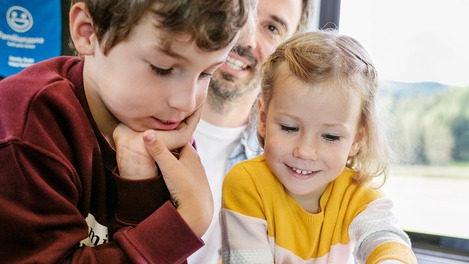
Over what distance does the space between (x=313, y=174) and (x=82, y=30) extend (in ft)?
2.10

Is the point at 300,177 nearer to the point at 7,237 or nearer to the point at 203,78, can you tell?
the point at 203,78

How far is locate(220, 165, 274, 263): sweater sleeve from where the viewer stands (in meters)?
1.17

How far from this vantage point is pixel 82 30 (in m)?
0.92

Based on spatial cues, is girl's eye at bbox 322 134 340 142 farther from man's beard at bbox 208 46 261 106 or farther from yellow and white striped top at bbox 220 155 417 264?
man's beard at bbox 208 46 261 106


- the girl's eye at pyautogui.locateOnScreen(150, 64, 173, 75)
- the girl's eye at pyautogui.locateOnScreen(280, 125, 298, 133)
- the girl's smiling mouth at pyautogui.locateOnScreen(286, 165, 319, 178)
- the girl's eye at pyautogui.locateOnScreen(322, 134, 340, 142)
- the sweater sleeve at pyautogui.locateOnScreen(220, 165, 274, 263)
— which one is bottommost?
the sweater sleeve at pyautogui.locateOnScreen(220, 165, 274, 263)

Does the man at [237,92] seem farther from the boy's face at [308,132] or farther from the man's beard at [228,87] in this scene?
the boy's face at [308,132]

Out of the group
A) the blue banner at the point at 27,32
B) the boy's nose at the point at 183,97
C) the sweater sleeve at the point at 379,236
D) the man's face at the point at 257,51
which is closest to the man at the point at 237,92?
the man's face at the point at 257,51

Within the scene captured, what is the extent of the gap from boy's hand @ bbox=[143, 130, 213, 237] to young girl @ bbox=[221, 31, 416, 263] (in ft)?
0.72

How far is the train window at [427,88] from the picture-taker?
195 cm

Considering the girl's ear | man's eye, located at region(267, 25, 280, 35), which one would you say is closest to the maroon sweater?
the girl's ear

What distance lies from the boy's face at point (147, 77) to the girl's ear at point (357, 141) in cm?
50

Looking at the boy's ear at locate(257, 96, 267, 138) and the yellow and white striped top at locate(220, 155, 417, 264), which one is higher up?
the boy's ear at locate(257, 96, 267, 138)

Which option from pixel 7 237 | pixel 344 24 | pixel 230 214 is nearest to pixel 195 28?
pixel 7 237

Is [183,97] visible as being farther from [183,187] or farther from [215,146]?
[215,146]
